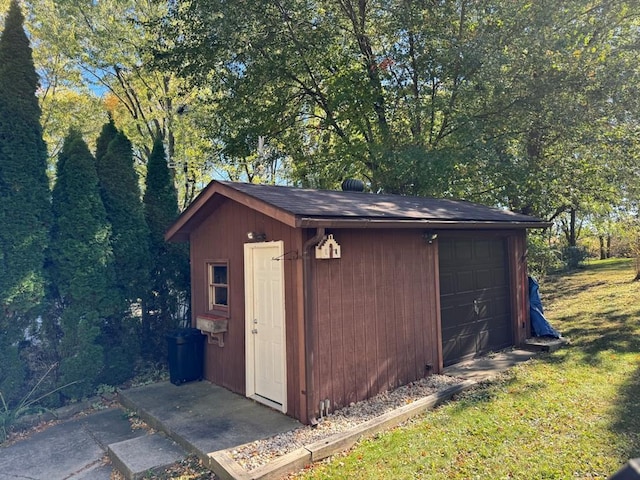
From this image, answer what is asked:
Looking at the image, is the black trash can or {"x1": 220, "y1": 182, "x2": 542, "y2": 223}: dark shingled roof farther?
the black trash can

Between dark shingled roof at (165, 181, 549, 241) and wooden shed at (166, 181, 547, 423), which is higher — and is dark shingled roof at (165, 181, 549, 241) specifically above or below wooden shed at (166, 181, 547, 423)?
above

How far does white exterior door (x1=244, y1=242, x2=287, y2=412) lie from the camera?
17.1ft

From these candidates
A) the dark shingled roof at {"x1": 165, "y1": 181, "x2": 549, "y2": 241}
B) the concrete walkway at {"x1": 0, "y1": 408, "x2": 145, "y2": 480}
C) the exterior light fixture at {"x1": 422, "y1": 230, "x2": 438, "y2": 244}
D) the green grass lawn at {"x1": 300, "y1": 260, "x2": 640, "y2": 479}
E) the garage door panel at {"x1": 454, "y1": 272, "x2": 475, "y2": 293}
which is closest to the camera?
the green grass lawn at {"x1": 300, "y1": 260, "x2": 640, "y2": 479}

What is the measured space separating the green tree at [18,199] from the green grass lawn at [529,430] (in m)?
4.49

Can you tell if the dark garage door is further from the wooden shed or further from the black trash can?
the black trash can

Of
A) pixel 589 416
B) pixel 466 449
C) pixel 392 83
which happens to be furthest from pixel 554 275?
pixel 466 449

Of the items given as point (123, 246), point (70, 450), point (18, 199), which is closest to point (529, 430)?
point (70, 450)

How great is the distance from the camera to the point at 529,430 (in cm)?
442

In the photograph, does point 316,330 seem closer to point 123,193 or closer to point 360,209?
point 360,209

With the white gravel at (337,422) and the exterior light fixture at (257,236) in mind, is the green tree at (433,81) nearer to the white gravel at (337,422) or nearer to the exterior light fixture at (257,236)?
the exterior light fixture at (257,236)

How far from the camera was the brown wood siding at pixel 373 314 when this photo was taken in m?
4.99

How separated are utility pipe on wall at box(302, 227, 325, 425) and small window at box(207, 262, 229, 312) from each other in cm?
202

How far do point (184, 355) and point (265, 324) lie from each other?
183cm

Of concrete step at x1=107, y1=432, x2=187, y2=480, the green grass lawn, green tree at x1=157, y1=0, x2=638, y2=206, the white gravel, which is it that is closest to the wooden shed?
the white gravel
